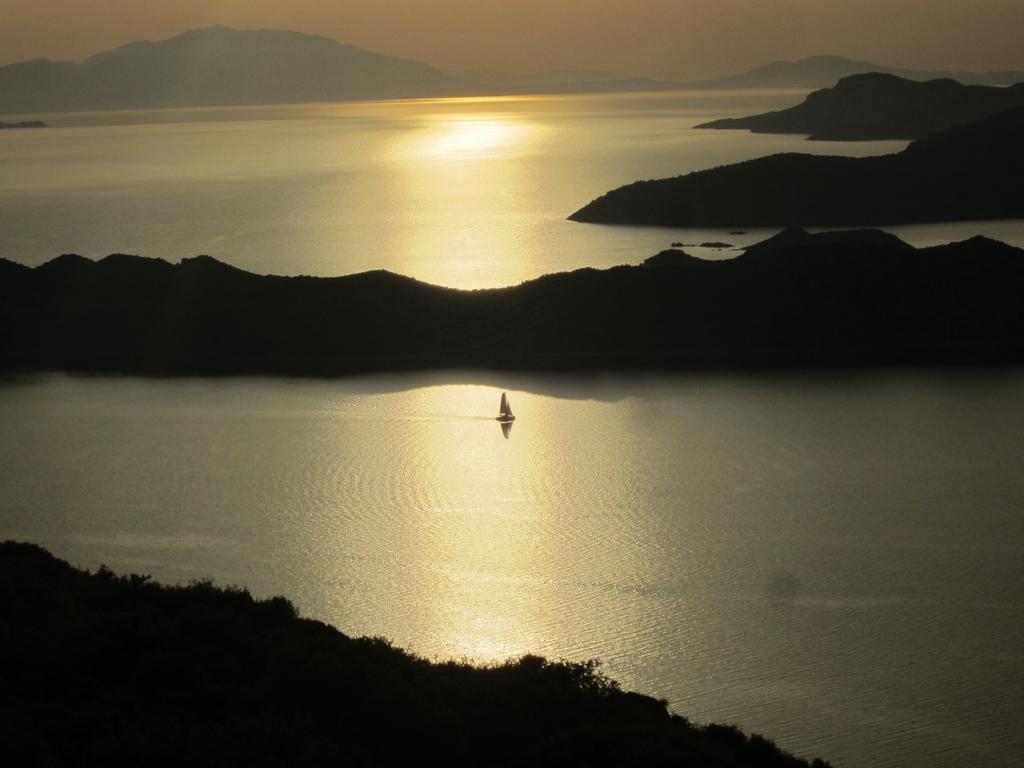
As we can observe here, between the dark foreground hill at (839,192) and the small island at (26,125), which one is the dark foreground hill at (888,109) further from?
the small island at (26,125)

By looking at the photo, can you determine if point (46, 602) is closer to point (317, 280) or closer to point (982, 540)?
point (982, 540)

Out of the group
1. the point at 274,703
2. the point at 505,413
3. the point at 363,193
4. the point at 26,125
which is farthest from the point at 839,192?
the point at 26,125

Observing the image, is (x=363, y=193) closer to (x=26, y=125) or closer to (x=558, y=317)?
(x=558, y=317)

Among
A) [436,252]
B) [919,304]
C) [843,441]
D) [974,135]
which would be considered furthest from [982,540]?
[974,135]

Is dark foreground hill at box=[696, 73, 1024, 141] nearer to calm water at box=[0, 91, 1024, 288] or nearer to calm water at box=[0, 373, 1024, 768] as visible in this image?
calm water at box=[0, 91, 1024, 288]

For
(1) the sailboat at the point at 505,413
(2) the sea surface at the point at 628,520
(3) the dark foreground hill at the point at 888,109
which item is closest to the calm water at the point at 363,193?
(3) the dark foreground hill at the point at 888,109

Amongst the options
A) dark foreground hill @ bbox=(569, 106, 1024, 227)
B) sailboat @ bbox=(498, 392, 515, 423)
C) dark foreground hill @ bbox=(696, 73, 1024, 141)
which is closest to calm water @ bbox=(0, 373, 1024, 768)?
sailboat @ bbox=(498, 392, 515, 423)
